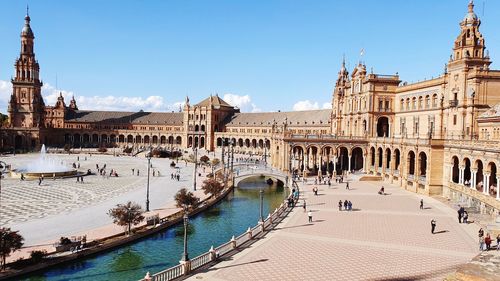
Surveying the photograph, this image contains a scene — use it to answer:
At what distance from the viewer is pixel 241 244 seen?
30.0 m

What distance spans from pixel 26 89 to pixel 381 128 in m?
112

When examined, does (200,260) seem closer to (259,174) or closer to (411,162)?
(259,174)

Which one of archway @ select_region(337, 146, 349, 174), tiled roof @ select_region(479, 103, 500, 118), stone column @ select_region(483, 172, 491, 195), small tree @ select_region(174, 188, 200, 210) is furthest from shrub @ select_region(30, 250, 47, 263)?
archway @ select_region(337, 146, 349, 174)

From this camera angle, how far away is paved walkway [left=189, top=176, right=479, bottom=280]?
956 inches

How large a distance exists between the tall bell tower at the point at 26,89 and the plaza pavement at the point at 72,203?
248ft

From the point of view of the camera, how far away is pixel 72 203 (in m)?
47.2

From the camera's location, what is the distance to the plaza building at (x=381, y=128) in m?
50.9

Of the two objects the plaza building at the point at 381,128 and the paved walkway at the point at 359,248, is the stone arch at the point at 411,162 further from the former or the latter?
the paved walkway at the point at 359,248

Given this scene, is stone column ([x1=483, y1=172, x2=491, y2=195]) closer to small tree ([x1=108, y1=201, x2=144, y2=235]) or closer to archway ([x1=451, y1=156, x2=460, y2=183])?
archway ([x1=451, y1=156, x2=460, y2=183])

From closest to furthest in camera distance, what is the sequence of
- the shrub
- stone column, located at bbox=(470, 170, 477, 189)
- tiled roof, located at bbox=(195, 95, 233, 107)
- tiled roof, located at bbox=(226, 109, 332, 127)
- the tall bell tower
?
the shrub < stone column, located at bbox=(470, 170, 477, 189) < tiled roof, located at bbox=(226, 109, 332, 127) < the tall bell tower < tiled roof, located at bbox=(195, 95, 233, 107)

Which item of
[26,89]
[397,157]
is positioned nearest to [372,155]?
[397,157]

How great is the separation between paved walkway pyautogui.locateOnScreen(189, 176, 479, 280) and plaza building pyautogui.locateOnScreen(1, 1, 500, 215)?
8338 millimetres

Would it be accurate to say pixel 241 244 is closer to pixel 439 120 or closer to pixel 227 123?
pixel 439 120

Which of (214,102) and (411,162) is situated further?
(214,102)
